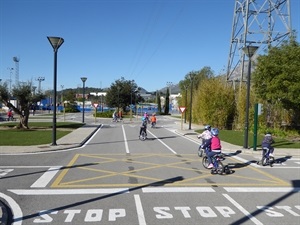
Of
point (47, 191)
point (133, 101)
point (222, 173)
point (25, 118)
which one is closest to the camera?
point (47, 191)

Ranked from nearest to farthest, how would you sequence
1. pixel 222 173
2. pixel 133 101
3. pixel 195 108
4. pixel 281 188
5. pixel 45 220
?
pixel 45 220
pixel 281 188
pixel 222 173
pixel 195 108
pixel 133 101

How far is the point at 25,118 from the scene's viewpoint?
28094 millimetres

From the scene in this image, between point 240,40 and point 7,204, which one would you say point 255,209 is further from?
point 240,40

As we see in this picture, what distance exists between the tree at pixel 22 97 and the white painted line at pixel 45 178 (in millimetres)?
17730

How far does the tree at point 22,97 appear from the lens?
27545mm

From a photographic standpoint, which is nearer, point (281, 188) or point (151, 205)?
point (151, 205)

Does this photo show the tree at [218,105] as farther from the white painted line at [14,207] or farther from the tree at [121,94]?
the tree at [121,94]

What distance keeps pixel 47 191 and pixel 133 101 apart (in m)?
73.8

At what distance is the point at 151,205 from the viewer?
24.3 feet

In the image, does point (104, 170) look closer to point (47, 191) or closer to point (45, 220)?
point (47, 191)

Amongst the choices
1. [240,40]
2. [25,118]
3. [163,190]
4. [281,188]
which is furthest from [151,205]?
[240,40]

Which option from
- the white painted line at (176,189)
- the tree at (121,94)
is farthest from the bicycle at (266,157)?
the tree at (121,94)

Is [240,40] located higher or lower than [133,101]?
higher

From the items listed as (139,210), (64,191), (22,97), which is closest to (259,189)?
(139,210)
